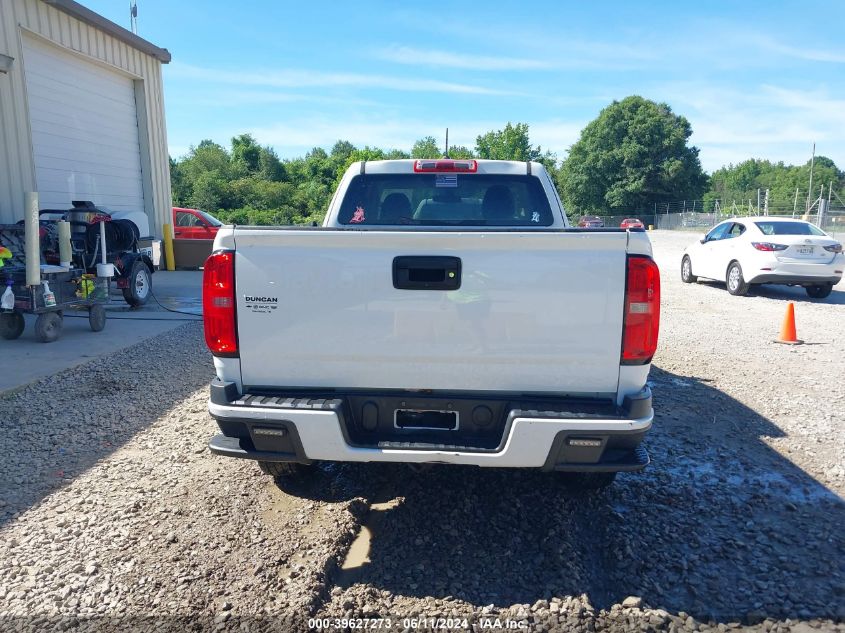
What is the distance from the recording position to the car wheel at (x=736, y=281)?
1248 cm

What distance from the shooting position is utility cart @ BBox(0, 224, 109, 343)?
24.7 ft

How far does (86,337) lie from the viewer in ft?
27.4

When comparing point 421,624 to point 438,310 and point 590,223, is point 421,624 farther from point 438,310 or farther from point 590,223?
point 590,223

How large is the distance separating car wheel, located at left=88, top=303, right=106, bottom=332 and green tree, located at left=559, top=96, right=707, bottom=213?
66.0m

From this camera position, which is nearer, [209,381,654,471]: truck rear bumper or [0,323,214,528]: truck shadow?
[209,381,654,471]: truck rear bumper

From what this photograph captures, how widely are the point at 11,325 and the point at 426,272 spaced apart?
23.9 feet

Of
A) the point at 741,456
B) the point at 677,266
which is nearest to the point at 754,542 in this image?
the point at 741,456

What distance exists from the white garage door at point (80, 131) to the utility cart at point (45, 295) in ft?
11.0

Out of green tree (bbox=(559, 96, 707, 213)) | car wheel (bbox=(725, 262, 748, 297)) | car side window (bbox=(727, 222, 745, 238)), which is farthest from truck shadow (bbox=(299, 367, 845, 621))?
green tree (bbox=(559, 96, 707, 213))

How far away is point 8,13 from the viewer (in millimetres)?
10312

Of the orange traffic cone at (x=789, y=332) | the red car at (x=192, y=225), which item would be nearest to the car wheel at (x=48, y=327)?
the orange traffic cone at (x=789, y=332)

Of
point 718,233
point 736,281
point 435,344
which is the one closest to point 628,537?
point 435,344

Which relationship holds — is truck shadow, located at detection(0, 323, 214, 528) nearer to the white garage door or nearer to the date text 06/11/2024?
the date text 06/11/2024

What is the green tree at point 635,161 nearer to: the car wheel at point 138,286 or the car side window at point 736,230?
the car side window at point 736,230
